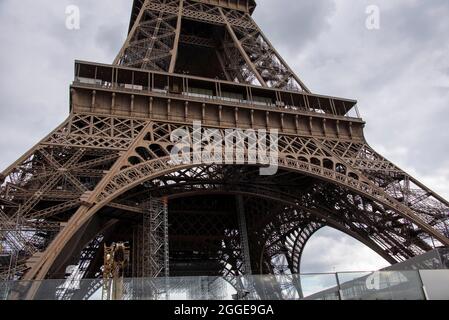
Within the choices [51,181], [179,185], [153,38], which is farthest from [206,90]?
[51,181]

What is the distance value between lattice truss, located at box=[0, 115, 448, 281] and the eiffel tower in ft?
0.21

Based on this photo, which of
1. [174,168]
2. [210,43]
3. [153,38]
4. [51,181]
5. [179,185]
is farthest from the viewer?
[210,43]

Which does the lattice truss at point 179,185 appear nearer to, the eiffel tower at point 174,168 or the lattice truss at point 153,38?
the eiffel tower at point 174,168

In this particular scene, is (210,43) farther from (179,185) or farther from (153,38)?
(179,185)

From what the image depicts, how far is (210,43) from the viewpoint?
A: 33.3 m

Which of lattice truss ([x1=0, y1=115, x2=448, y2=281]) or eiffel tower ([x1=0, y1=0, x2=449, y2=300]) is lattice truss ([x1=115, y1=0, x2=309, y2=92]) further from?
lattice truss ([x1=0, y1=115, x2=448, y2=281])

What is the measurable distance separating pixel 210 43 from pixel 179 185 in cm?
1360

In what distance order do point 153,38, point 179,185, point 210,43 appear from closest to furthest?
point 179,185
point 153,38
point 210,43

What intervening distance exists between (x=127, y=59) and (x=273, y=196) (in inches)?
478


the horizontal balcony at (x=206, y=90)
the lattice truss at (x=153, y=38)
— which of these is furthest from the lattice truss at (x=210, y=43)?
the horizontal balcony at (x=206, y=90)

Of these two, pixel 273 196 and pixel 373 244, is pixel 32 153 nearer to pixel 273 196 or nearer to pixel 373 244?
pixel 273 196
